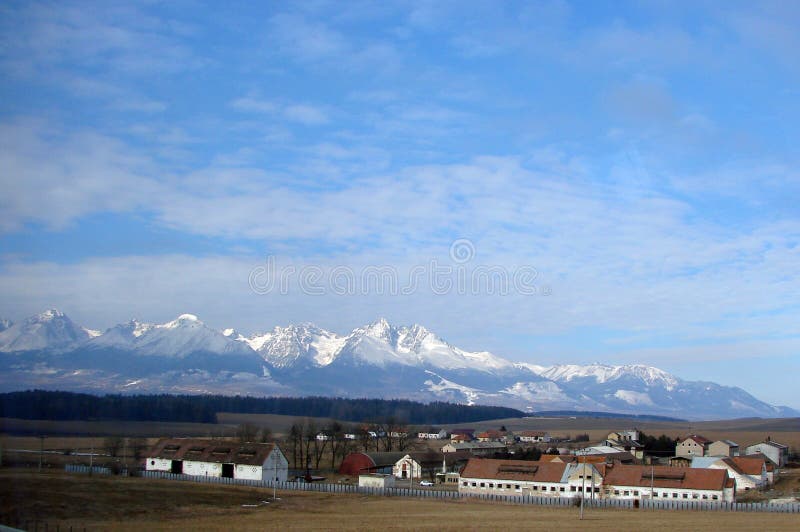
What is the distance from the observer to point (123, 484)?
2148 inches

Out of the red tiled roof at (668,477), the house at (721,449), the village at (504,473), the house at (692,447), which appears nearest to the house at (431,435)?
the house at (692,447)

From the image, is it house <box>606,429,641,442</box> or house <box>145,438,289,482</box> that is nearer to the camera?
house <box>145,438,289,482</box>

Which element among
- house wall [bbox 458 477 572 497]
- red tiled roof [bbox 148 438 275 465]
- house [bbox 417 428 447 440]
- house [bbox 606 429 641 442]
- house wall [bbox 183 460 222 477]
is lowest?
house [bbox 417 428 447 440]

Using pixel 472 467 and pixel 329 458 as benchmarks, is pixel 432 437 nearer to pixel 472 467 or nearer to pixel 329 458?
pixel 329 458

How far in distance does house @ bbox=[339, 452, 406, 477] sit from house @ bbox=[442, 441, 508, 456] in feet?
79.8

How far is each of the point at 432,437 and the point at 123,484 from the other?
109685 mm

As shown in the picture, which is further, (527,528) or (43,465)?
(43,465)

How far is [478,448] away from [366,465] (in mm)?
38329

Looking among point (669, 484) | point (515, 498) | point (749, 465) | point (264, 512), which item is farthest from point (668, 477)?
point (264, 512)

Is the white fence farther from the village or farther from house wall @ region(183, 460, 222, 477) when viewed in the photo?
house wall @ region(183, 460, 222, 477)

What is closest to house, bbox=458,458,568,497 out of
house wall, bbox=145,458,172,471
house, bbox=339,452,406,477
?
house, bbox=339,452,406,477

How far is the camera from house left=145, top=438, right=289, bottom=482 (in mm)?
69938

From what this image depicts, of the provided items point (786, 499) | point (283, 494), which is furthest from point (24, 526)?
point (786, 499)

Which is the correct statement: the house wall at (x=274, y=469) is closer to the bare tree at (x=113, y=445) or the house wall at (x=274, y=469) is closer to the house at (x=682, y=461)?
the bare tree at (x=113, y=445)
